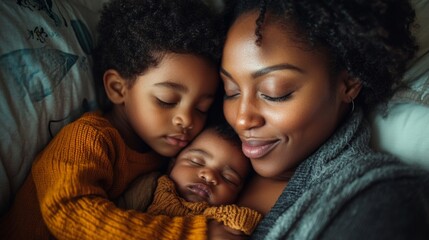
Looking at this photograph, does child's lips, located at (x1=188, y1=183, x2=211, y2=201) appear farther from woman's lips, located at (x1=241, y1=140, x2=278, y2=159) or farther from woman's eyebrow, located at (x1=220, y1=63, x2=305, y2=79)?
woman's eyebrow, located at (x1=220, y1=63, x2=305, y2=79)

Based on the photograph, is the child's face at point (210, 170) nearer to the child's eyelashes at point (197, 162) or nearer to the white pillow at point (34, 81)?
the child's eyelashes at point (197, 162)

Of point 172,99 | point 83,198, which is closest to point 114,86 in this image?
point 172,99

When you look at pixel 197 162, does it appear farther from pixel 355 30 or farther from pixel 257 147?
pixel 355 30

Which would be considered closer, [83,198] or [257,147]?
[83,198]

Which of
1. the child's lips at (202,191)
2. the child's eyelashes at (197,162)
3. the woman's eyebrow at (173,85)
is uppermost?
the woman's eyebrow at (173,85)

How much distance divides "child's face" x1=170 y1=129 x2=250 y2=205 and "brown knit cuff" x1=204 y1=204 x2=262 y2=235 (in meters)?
0.12

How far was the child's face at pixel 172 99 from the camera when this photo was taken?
126cm

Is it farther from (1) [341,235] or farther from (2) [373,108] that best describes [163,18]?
(1) [341,235]

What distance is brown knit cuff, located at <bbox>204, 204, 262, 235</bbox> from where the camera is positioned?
3.55 feet

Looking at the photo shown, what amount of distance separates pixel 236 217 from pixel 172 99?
395 mm

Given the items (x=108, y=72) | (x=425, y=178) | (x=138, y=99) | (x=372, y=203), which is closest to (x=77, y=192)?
(x=138, y=99)

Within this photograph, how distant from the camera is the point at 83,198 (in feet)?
3.34

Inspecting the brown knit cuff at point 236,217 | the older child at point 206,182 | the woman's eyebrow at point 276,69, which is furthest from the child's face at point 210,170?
the woman's eyebrow at point 276,69

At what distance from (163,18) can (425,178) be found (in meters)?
0.84
